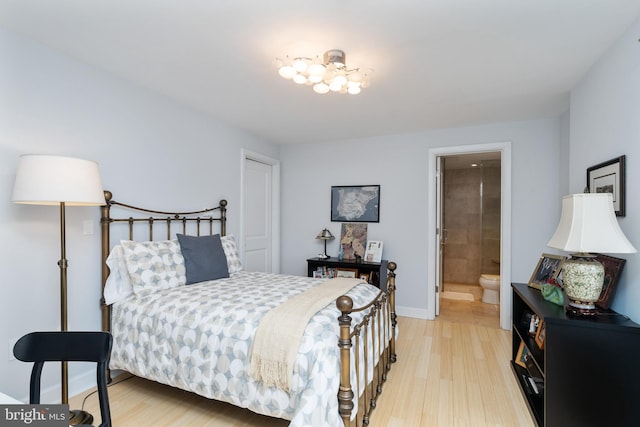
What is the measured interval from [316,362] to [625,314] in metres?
1.78

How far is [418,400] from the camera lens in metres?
2.25

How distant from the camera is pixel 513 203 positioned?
364 cm

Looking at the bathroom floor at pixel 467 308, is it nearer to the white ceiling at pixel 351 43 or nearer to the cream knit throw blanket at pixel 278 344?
the white ceiling at pixel 351 43

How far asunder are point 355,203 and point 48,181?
330cm

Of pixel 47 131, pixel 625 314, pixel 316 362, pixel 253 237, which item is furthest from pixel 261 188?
pixel 625 314

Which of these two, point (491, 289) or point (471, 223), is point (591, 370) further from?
point (471, 223)

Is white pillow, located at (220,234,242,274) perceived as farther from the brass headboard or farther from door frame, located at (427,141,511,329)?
door frame, located at (427,141,511,329)

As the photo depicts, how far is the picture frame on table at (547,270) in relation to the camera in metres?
2.40

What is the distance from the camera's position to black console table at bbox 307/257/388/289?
3936mm

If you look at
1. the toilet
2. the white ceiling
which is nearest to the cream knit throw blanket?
the white ceiling

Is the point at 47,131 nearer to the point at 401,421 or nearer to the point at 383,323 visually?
the point at 383,323

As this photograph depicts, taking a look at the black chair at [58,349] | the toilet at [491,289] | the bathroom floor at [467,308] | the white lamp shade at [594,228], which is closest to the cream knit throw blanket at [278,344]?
the black chair at [58,349]

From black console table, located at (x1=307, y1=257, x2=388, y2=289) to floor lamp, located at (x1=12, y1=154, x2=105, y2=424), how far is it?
2696 millimetres

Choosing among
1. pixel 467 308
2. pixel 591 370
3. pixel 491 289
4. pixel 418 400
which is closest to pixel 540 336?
pixel 591 370
